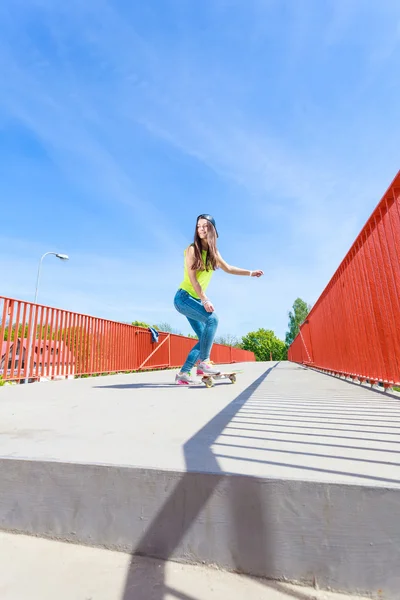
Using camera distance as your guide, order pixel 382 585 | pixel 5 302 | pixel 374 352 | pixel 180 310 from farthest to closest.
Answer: pixel 5 302 < pixel 180 310 < pixel 374 352 < pixel 382 585

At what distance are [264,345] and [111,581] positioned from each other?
61.0 meters

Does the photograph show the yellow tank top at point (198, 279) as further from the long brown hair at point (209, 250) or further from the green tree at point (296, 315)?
the green tree at point (296, 315)

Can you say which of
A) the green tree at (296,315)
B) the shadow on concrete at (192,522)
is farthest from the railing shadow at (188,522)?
the green tree at (296,315)

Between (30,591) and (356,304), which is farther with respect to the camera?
(356,304)

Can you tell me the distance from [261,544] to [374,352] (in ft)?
→ 9.21

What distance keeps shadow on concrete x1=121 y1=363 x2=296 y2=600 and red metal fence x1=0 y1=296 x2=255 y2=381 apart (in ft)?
16.2

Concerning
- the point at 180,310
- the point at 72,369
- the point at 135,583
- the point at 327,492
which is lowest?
the point at 135,583

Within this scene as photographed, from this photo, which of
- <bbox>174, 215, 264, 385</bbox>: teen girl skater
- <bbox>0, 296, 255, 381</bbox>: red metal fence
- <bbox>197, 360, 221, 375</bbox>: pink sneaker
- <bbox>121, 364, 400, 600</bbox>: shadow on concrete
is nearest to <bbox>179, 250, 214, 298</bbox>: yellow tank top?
<bbox>174, 215, 264, 385</bbox>: teen girl skater

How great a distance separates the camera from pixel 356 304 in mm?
3699

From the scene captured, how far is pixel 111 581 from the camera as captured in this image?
779mm

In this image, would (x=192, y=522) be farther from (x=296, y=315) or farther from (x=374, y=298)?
(x=296, y=315)

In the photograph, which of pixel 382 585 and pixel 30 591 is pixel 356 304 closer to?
pixel 382 585

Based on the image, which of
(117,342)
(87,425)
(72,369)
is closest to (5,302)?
(72,369)

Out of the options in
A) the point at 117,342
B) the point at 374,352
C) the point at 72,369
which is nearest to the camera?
the point at 374,352
